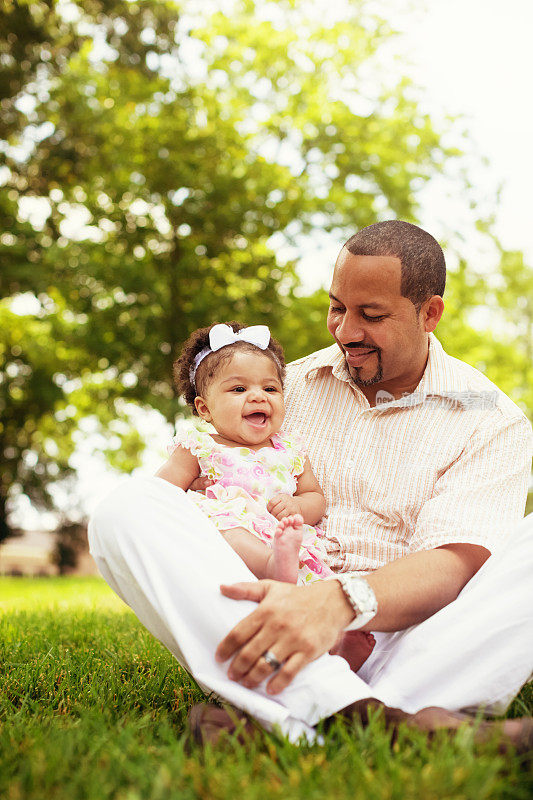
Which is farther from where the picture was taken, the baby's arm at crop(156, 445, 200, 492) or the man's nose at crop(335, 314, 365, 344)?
the man's nose at crop(335, 314, 365, 344)

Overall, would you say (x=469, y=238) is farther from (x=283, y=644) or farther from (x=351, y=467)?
(x=283, y=644)

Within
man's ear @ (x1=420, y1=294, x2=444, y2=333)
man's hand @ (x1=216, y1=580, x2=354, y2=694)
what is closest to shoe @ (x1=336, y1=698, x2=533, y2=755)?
man's hand @ (x1=216, y1=580, x2=354, y2=694)

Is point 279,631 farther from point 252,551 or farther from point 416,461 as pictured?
point 416,461

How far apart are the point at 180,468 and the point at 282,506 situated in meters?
0.43

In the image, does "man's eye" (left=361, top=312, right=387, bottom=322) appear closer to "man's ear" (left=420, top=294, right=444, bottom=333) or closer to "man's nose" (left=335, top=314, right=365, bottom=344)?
"man's nose" (left=335, top=314, right=365, bottom=344)

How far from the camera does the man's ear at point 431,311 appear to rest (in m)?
3.52

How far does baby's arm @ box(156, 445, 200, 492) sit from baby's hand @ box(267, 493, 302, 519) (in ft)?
1.12

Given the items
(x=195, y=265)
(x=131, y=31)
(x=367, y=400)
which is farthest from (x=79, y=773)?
(x=131, y=31)

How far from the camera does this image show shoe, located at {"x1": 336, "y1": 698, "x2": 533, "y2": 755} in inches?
79.5

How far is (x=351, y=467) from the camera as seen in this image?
3209 millimetres

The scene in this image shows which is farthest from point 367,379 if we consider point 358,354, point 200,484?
point 200,484

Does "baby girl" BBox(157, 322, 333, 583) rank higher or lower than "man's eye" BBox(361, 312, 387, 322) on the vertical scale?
lower

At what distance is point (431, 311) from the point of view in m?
3.57

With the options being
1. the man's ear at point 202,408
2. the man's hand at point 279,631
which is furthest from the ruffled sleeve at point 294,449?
the man's hand at point 279,631
